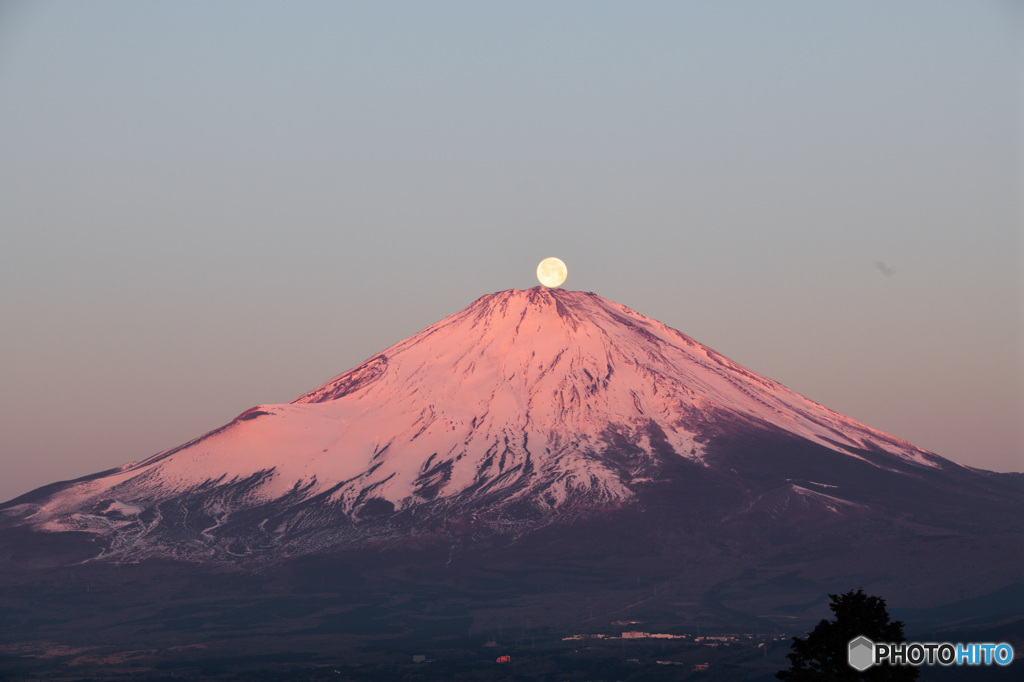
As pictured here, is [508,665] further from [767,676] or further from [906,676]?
[906,676]

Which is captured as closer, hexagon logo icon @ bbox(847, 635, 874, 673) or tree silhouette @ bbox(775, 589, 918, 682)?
tree silhouette @ bbox(775, 589, 918, 682)

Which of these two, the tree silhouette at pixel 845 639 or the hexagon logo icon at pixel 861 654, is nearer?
the tree silhouette at pixel 845 639

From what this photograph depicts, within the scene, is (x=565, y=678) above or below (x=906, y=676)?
below

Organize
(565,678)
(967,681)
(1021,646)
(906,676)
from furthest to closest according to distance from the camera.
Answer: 1. (565,678)
2. (1021,646)
3. (967,681)
4. (906,676)

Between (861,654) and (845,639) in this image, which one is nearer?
(845,639)

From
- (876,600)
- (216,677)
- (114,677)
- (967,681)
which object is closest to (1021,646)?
(967,681)
